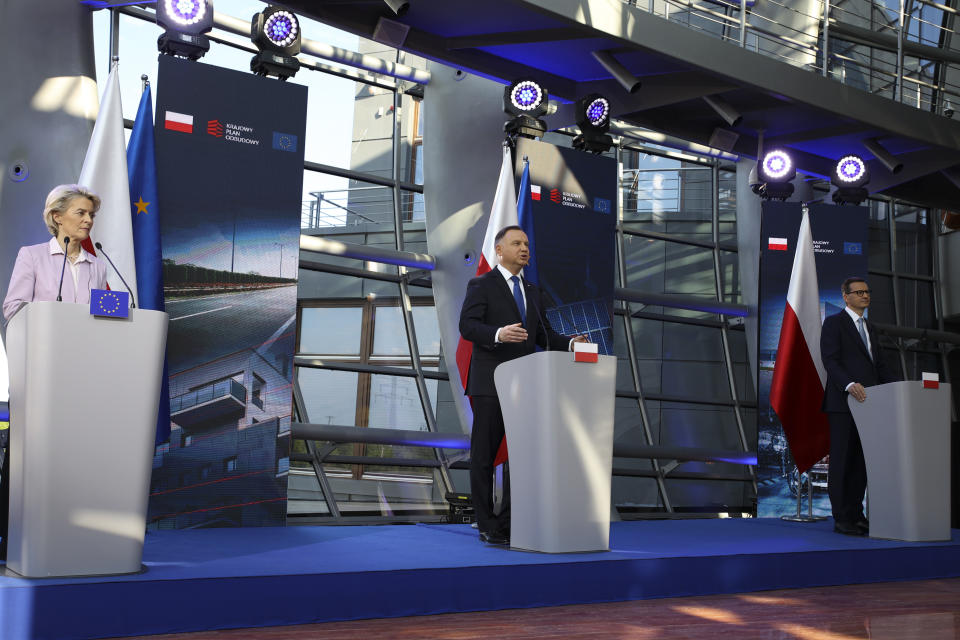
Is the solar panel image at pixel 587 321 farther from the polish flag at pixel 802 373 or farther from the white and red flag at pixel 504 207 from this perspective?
the polish flag at pixel 802 373

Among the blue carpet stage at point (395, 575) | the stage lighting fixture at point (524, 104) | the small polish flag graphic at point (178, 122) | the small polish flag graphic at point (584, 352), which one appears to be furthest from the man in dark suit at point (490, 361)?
the stage lighting fixture at point (524, 104)

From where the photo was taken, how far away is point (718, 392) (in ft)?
29.8

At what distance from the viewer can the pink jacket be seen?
276cm

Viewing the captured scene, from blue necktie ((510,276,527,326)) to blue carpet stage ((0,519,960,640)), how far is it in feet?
3.21

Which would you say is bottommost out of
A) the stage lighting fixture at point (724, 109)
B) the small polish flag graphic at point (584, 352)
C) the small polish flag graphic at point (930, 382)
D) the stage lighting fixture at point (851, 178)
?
the small polish flag graphic at point (930, 382)

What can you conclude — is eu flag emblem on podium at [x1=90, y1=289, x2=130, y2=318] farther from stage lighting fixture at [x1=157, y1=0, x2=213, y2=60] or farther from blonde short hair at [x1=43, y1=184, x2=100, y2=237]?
stage lighting fixture at [x1=157, y1=0, x2=213, y2=60]

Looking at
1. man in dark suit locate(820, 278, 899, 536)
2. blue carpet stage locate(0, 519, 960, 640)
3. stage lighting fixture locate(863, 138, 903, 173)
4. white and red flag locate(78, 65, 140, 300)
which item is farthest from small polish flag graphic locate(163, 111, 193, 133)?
stage lighting fixture locate(863, 138, 903, 173)

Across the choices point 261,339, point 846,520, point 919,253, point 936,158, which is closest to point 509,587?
point 261,339

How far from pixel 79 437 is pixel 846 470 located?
397 cm

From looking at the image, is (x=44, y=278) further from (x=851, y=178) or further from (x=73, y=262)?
(x=851, y=178)

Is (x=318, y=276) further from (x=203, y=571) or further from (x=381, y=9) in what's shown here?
(x=203, y=571)

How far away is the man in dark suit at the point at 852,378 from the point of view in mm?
4855

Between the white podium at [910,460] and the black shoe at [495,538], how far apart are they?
2.16m

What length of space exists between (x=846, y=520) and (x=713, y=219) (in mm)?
4987
